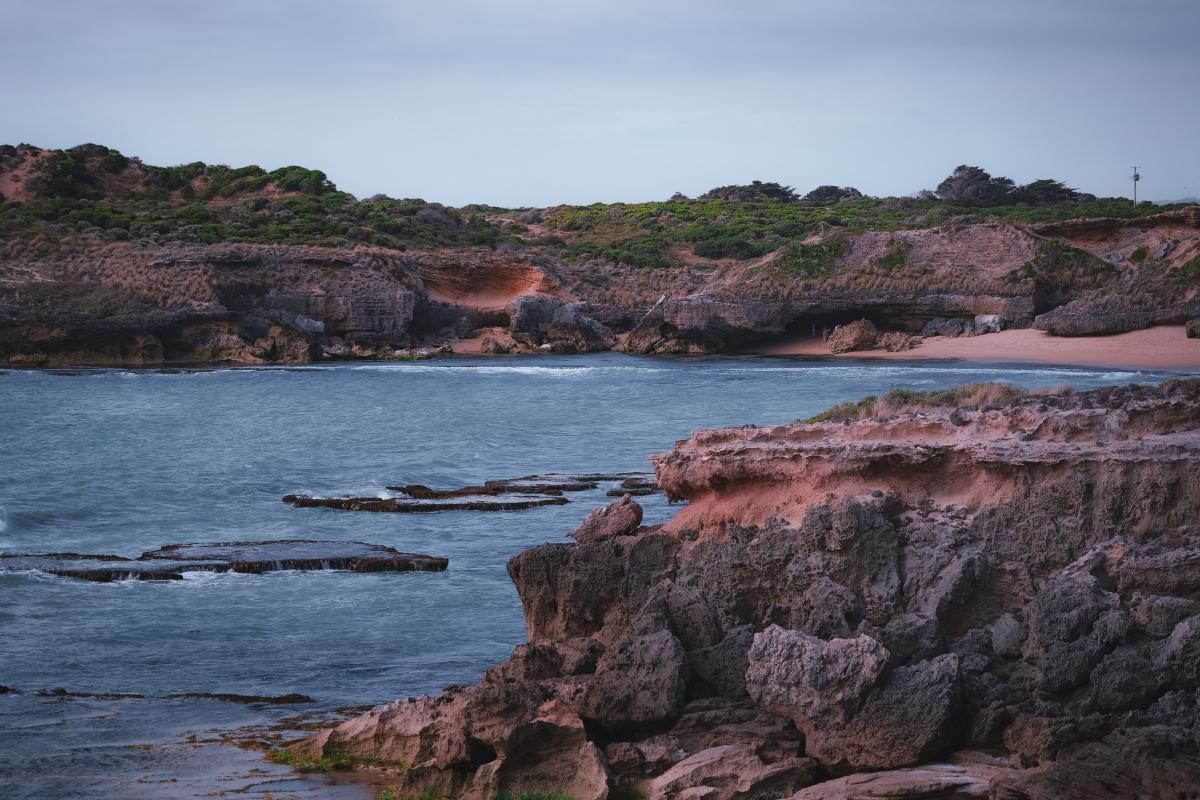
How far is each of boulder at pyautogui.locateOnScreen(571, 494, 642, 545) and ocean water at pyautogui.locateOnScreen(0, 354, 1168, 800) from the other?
3.27m

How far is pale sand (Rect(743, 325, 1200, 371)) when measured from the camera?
163ft

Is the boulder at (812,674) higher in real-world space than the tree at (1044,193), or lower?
lower

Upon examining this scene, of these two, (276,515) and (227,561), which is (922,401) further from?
(276,515)

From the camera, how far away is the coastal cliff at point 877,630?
33.2 ft

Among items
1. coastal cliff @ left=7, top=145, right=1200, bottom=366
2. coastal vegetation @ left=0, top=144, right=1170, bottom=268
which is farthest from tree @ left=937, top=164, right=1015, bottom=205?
coastal cliff @ left=7, top=145, right=1200, bottom=366

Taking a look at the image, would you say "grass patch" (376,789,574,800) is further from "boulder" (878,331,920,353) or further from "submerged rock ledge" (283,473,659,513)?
"boulder" (878,331,920,353)

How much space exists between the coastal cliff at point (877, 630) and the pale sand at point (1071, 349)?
129 ft

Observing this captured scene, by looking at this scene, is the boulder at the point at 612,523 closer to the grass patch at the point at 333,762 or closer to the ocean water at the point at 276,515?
the grass patch at the point at 333,762

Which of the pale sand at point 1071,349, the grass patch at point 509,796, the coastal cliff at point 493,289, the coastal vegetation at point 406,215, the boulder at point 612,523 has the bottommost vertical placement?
the grass patch at point 509,796

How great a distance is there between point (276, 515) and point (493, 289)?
41.8 metres

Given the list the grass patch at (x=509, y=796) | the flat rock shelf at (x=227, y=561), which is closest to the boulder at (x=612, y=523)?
the grass patch at (x=509, y=796)

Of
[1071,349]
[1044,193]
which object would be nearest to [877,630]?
[1071,349]

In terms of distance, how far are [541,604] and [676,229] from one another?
92369 mm

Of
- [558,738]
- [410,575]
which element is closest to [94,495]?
[410,575]
